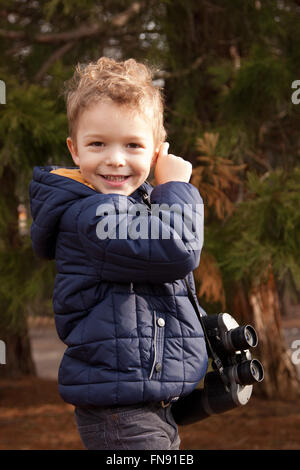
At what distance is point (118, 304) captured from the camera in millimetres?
1557

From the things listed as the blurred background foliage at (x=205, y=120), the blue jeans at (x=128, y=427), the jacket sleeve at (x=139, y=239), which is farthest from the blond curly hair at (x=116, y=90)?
the blue jeans at (x=128, y=427)

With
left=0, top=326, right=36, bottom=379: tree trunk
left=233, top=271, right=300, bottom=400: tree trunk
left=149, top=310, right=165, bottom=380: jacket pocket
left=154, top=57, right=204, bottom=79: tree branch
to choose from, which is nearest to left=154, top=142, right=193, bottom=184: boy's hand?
left=149, top=310, right=165, bottom=380: jacket pocket

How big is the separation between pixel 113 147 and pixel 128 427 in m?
0.74

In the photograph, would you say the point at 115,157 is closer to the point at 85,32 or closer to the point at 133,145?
the point at 133,145

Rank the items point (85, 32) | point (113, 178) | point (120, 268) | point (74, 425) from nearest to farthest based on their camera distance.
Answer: point (120, 268) → point (113, 178) → point (85, 32) → point (74, 425)

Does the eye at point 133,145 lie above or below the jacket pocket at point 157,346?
above

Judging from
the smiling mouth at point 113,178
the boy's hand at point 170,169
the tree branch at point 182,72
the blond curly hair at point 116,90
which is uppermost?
the tree branch at point 182,72

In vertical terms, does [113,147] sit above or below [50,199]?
above

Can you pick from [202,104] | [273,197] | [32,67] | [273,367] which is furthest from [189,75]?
[273,367]

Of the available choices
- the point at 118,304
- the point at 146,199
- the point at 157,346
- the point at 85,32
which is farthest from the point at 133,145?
the point at 85,32

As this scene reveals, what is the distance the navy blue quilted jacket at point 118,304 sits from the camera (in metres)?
1.53

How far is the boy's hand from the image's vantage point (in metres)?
1.69

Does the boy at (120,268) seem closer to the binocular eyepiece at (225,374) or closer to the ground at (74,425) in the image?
the binocular eyepiece at (225,374)

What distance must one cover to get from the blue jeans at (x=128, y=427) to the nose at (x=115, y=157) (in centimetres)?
64
